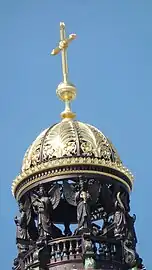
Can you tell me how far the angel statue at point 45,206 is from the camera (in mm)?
31438

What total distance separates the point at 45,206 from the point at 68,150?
1851 mm

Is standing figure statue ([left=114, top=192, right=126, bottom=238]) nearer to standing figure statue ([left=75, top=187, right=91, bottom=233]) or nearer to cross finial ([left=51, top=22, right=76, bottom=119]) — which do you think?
standing figure statue ([left=75, top=187, right=91, bottom=233])

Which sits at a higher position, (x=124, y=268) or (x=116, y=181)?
(x=116, y=181)

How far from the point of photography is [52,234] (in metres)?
32.0

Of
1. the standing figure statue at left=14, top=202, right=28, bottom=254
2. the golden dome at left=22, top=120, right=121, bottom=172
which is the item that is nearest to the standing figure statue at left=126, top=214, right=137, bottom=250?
the golden dome at left=22, top=120, right=121, bottom=172

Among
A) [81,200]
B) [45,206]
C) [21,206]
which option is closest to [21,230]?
[21,206]

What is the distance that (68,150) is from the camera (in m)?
32.4

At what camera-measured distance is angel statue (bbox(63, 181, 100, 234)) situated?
102ft

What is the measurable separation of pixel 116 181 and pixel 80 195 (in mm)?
1656

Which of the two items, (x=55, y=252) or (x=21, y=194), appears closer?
(x=55, y=252)

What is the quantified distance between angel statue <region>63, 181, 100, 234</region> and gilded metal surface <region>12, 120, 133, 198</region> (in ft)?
2.47

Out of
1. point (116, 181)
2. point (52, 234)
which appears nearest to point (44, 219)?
point (52, 234)

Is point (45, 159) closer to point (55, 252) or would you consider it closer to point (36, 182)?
point (36, 182)

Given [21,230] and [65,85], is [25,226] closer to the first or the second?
[21,230]
